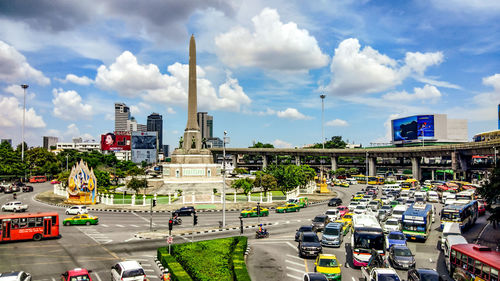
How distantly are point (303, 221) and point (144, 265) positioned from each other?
20.4 meters

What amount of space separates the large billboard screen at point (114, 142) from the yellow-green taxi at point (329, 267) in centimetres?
15609

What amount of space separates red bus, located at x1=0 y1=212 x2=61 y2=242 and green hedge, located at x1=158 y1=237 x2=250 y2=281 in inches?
499

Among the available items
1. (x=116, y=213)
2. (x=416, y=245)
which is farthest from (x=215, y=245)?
(x=116, y=213)

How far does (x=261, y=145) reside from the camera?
7131 inches

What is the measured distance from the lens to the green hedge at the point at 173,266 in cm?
1741

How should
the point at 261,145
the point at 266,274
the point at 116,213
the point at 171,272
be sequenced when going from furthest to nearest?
1. the point at 261,145
2. the point at 116,213
3. the point at 266,274
4. the point at 171,272

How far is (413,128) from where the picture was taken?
123688 mm

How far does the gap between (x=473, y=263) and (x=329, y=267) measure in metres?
6.91

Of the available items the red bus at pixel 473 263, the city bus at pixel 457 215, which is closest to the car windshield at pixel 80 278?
the red bus at pixel 473 263

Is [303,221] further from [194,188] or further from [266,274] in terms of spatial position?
[194,188]

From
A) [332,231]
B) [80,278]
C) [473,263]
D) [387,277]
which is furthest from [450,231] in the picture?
[80,278]

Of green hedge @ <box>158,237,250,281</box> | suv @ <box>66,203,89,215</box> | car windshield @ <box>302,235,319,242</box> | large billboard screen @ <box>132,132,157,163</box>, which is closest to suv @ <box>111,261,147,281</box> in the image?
green hedge @ <box>158,237,250,281</box>

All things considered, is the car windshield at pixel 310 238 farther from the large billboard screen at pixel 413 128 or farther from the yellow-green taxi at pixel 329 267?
the large billboard screen at pixel 413 128

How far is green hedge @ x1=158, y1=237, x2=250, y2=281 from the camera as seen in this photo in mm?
17281
